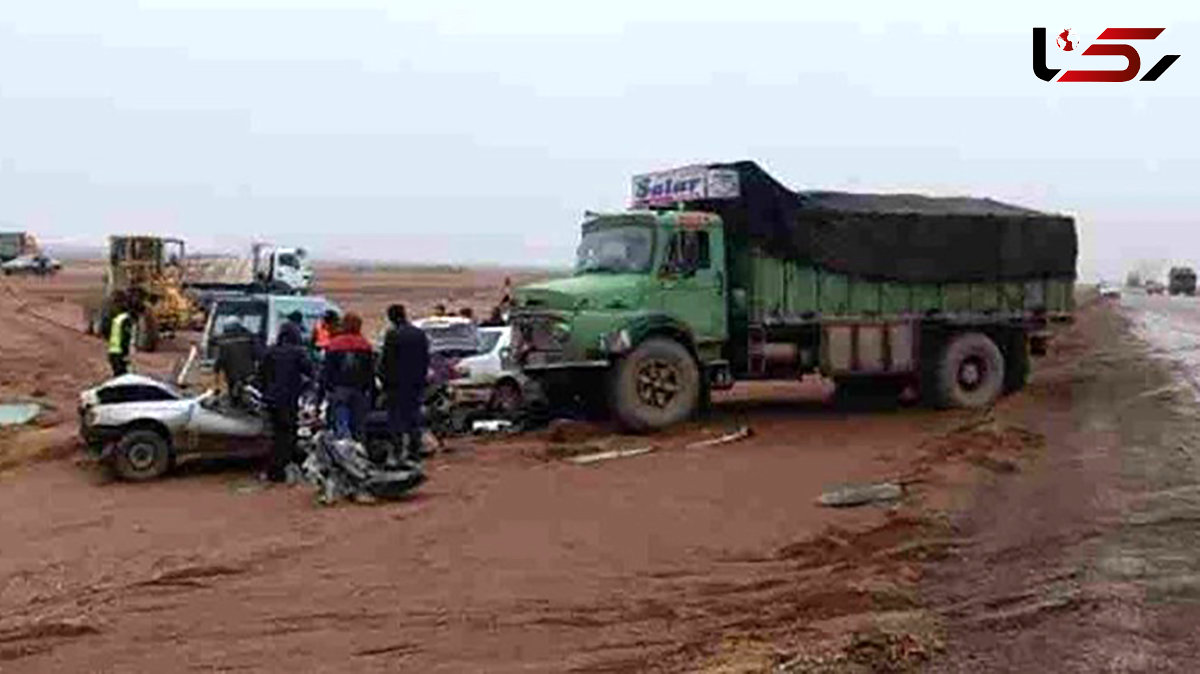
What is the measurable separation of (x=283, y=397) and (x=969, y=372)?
9419 mm

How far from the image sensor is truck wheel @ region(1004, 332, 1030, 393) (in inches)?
821

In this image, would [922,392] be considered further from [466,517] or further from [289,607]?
[289,607]

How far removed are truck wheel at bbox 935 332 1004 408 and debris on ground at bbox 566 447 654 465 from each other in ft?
17.3

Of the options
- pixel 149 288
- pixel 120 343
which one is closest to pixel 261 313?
pixel 120 343

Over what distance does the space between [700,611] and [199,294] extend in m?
34.2

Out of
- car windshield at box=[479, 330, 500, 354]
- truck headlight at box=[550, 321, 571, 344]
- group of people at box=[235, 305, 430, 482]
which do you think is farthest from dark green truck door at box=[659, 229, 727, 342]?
group of people at box=[235, 305, 430, 482]

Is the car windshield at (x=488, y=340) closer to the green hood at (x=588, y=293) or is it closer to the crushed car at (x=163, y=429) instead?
the green hood at (x=588, y=293)

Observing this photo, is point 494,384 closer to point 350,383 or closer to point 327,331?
point 327,331

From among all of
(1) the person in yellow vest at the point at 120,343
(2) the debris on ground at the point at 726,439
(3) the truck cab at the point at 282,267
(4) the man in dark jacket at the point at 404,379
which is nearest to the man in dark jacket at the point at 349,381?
(4) the man in dark jacket at the point at 404,379

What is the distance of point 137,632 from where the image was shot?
8422mm

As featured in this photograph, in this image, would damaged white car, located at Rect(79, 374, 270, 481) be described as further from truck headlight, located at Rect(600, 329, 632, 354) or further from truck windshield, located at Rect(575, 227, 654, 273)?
truck windshield, located at Rect(575, 227, 654, 273)

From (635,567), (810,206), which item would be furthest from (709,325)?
(635,567)

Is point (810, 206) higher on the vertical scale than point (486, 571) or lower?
higher

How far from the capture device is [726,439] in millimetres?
16875
